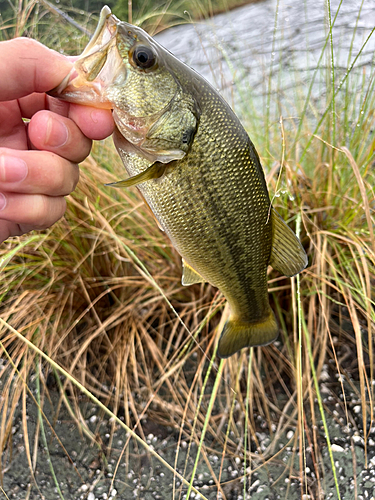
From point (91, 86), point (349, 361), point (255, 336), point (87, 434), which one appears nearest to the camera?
point (91, 86)

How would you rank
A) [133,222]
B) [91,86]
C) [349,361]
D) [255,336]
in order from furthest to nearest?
1. [133,222]
2. [349,361]
3. [255,336]
4. [91,86]

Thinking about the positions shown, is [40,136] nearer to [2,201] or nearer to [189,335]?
[2,201]

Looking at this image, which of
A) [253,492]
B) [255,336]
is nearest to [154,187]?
[255,336]

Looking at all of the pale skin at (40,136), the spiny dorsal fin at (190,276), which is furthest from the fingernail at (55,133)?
the spiny dorsal fin at (190,276)

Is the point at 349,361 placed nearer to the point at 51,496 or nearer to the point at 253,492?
the point at 253,492

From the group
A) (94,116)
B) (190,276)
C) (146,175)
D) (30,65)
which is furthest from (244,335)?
(30,65)

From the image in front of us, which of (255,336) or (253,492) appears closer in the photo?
(255,336)

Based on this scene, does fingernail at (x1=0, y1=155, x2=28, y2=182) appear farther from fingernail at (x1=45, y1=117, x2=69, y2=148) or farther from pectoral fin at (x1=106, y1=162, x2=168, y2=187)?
pectoral fin at (x1=106, y1=162, x2=168, y2=187)

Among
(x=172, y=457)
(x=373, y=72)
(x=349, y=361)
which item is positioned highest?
(x=373, y=72)
